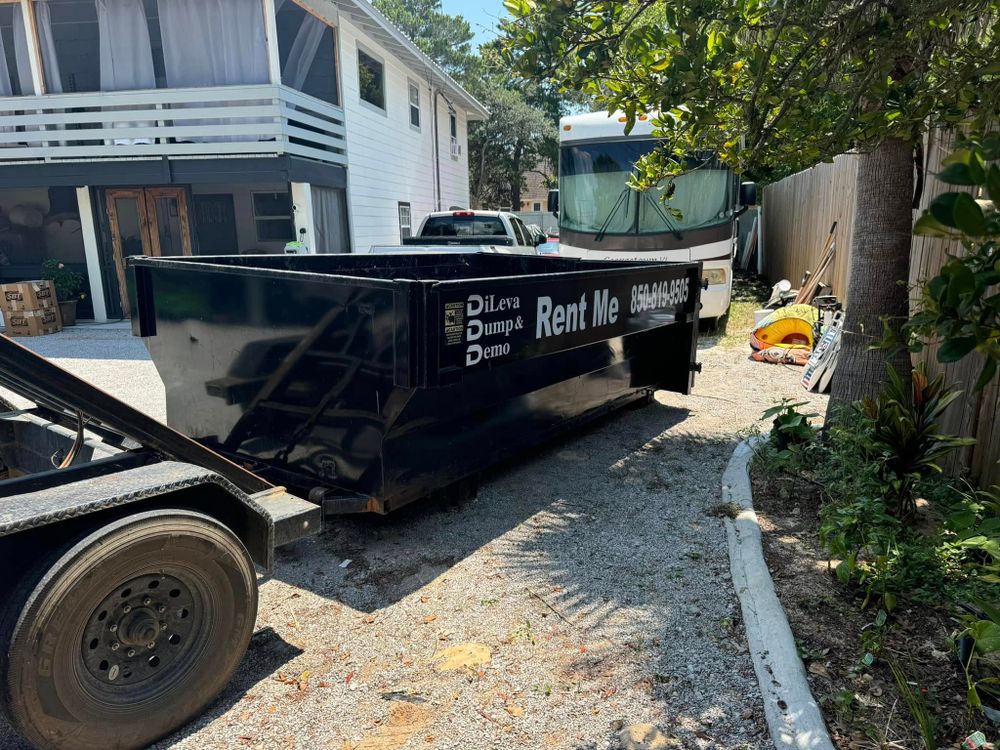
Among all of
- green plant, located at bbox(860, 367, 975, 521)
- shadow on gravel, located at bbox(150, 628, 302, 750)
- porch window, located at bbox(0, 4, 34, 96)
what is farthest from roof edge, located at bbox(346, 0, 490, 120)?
shadow on gravel, located at bbox(150, 628, 302, 750)

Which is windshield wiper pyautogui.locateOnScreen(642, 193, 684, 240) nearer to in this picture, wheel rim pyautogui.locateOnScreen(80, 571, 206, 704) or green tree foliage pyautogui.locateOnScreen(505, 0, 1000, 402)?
green tree foliage pyautogui.locateOnScreen(505, 0, 1000, 402)

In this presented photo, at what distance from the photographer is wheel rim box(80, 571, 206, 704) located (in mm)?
2285

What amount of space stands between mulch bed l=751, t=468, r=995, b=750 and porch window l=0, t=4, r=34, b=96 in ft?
53.4

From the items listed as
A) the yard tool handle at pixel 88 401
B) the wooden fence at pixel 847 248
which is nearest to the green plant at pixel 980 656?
the wooden fence at pixel 847 248

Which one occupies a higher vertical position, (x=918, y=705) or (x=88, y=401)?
(x=88, y=401)

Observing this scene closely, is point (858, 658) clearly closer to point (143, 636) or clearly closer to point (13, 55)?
point (143, 636)

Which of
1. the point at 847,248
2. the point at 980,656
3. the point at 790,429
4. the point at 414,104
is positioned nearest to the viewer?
the point at 980,656

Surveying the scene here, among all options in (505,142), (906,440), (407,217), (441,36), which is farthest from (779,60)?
(441,36)

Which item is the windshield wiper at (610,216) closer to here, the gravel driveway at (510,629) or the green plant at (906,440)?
the gravel driveway at (510,629)

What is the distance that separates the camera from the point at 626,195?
10.5 metres

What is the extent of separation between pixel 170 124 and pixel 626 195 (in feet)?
28.7

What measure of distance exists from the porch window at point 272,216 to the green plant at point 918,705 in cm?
1631

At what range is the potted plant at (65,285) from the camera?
1304cm

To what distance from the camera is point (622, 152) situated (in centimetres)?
1055
